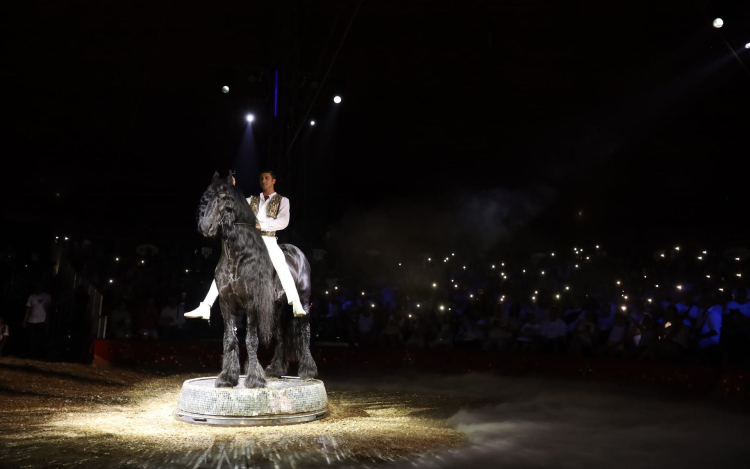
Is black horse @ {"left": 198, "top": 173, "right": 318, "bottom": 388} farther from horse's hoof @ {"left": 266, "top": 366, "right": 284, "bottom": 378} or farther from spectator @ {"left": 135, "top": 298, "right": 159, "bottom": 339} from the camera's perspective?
spectator @ {"left": 135, "top": 298, "right": 159, "bottom": 339}

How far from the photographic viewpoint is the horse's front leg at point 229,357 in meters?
6.03

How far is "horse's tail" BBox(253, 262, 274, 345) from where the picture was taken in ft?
20.0

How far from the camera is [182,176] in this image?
19.0m

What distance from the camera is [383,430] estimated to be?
5.50 metres

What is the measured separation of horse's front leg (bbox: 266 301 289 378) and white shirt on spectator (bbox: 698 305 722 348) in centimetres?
666

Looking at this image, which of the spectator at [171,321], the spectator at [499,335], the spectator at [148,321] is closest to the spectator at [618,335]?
the spectator at [499,335]

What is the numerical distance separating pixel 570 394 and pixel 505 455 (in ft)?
13.2

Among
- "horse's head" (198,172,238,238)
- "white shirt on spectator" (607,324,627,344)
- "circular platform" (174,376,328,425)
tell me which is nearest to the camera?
"circular platform" (174,376,328,425)

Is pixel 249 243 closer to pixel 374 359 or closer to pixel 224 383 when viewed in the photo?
pixel 224 383

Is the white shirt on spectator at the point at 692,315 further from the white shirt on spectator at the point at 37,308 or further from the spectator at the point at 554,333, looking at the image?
the white shirt on spectator at the point at 37,308

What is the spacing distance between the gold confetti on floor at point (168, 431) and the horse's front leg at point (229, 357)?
583 mm

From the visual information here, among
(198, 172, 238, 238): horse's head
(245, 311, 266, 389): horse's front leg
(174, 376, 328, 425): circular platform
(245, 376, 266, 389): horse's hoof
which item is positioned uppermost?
(198, 172, 238, 238): horse's head

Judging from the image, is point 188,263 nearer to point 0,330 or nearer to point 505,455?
point 0,330

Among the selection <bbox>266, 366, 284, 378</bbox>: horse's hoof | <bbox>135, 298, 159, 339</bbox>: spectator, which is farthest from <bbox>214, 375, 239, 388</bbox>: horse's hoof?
<bbox>135, 298, 159, 339</bbox>: spectator
